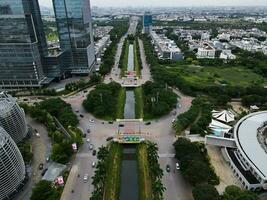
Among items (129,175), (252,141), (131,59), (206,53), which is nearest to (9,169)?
(129,175)

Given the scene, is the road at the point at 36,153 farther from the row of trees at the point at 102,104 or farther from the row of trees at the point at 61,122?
the row of trees at the point at 102,104

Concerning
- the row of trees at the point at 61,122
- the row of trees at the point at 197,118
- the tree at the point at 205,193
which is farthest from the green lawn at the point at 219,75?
the tree at the point at 205,193

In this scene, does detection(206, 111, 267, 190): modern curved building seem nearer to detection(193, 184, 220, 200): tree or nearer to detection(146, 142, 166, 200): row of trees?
detection(193, 184, 220, 200): tree

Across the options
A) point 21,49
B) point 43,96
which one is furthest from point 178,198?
point 21,49

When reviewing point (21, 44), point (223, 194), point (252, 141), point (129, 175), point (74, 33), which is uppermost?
point (74, 33)

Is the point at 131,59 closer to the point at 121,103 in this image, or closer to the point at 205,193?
the point at 121,103

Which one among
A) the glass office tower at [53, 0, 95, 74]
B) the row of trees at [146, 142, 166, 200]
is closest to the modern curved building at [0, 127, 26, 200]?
the row of trees at [146, 142, 166, 200]

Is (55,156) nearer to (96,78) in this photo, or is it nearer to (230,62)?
(96,78)
